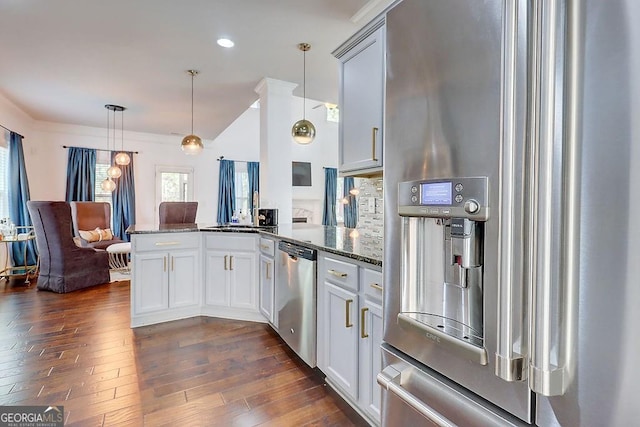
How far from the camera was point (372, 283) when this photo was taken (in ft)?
5.23

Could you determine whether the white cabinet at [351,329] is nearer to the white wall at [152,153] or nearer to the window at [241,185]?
the white wall at [152,153]

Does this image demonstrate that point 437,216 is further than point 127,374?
No

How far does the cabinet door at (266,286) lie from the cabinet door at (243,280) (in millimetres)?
112

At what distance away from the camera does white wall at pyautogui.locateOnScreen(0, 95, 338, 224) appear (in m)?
6.17

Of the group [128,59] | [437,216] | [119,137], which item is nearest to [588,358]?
[437,216]

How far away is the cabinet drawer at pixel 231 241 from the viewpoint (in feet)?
10.3

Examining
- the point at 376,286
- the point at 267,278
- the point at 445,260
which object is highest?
the point at 445,260

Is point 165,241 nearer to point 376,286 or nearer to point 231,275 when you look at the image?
point 231,275

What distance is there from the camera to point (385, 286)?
43.9 inches

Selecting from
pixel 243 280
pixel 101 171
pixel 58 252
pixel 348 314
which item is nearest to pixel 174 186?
pixel 101 171

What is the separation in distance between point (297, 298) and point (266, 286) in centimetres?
68

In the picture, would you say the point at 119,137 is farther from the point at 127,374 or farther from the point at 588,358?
the point at 588,358

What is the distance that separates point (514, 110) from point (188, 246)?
3.11m

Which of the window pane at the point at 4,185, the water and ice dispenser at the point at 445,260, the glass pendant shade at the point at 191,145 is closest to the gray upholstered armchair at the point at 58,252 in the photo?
the window pane at the point at 4,185
